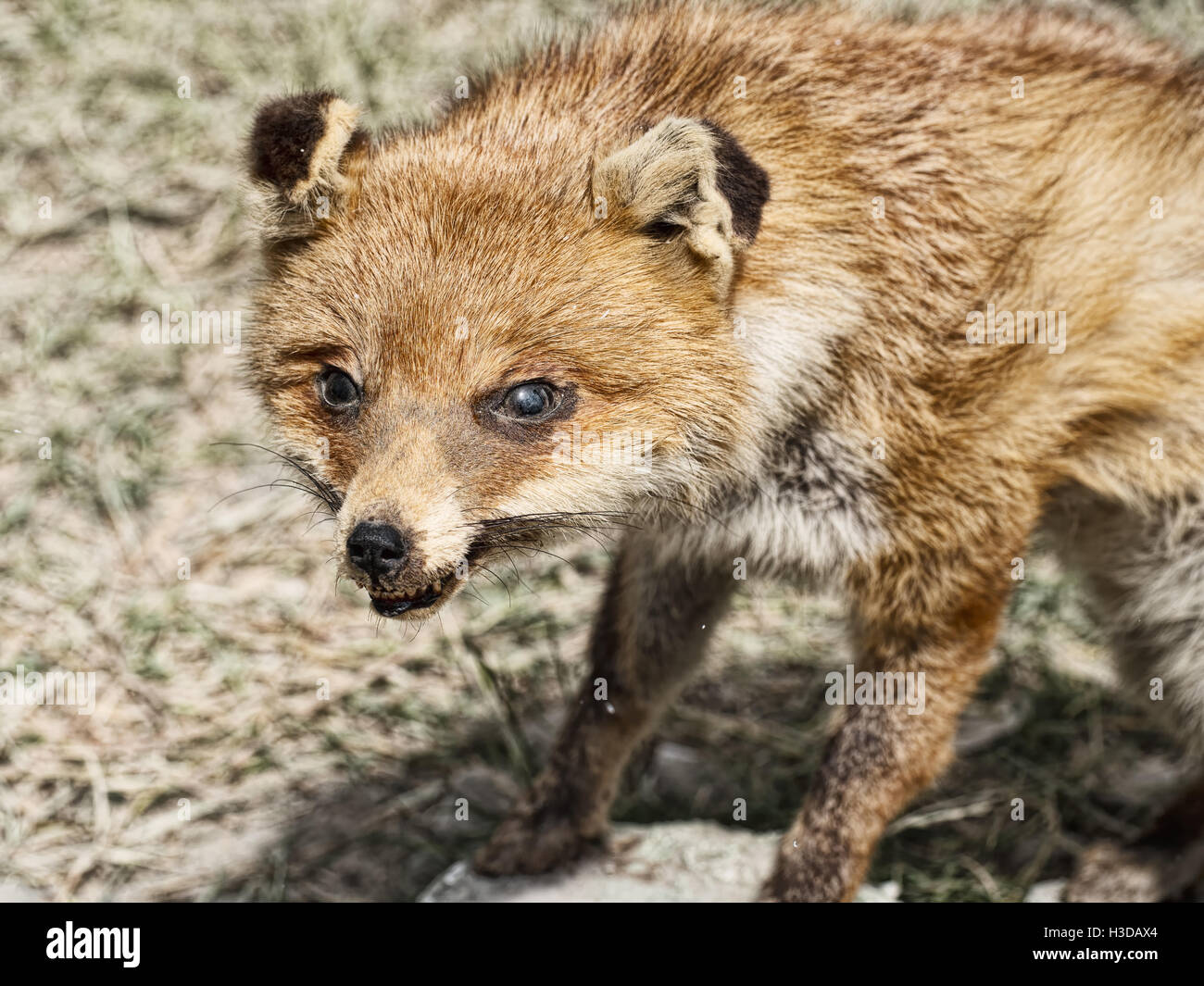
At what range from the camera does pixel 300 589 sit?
841cm

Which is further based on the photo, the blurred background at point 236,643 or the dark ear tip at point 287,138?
the blurred background at point 236,643

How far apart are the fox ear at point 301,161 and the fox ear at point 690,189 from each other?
3.25 ft

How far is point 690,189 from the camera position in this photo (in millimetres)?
4539

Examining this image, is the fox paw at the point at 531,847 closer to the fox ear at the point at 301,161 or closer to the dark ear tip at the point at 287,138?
the fox ear at the point at 301,161

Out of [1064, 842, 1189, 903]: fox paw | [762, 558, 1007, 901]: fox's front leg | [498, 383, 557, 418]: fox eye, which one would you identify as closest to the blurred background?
[1064, 842, 1189, 903]: fox paw

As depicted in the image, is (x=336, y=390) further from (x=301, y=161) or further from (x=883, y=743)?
(x=883, y=743)

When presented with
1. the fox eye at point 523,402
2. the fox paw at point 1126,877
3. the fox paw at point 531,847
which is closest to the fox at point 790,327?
the fox eye at point 523,402

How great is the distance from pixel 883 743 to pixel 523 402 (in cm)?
221

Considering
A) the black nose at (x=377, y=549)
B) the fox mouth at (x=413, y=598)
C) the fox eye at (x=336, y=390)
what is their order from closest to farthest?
1. the black nose at (x=377, y=549)
2. the fox mouth at (x=413, y=598)
3. the fox eye at (x=336, y=390)

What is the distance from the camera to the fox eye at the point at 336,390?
4738 mm

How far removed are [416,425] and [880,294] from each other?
187cm

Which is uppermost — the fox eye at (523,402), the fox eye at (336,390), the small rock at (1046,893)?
the fox eye at (336,390)

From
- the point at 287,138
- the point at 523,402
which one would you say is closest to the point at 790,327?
the point at 523,402

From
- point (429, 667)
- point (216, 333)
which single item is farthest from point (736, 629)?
point (216, 333)
